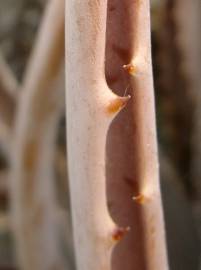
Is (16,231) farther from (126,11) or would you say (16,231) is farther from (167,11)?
(126,11)

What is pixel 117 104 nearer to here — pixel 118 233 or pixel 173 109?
pixel 118 233

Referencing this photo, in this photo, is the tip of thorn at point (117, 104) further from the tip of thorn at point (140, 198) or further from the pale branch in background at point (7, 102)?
the pale branch in background at point (7, 102)

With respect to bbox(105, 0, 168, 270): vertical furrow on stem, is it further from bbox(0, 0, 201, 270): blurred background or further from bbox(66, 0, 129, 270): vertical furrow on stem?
bbox(0, 0, 201, 270): blurred background

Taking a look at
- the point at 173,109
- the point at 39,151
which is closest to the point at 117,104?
the point at 39,151

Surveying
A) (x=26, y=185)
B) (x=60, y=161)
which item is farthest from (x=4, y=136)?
(x=60, y=161)

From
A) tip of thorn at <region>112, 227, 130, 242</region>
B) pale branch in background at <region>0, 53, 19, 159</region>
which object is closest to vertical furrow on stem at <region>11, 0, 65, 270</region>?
pale branch in background at <region>0, 53, 19, 159</region>
